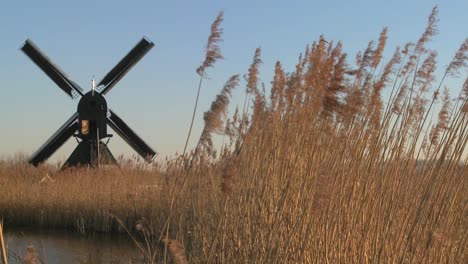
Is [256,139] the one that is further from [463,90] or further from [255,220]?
[463,90]

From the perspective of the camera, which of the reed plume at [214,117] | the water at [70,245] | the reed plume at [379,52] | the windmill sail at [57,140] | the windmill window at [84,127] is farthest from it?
the windmill sail at [57,140]

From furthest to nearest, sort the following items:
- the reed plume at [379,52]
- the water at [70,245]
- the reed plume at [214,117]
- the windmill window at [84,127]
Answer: the windmill window at [84,127]
the water at [70,245]
the reed plume at [379,52]
the reed plume at [214,117]

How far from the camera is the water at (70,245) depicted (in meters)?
8.52

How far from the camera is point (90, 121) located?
17.0m

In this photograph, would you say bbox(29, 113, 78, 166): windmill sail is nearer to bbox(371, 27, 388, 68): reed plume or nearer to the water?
the water

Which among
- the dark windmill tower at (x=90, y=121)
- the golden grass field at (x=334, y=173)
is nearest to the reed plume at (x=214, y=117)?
the golden grass field at (x=334, y=173)

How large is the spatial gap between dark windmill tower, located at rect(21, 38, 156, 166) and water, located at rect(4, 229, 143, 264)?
633 centimetres

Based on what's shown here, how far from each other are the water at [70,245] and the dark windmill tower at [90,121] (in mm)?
6334

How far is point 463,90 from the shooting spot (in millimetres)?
3381

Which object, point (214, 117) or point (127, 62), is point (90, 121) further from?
point (214, 117)

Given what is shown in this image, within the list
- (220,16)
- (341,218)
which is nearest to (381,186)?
(341,218)

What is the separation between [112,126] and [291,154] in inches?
555

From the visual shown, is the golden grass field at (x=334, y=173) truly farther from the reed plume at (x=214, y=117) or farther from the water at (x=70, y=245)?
the water at (x=70, y=245)

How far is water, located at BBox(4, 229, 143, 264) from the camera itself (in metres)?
8.52
